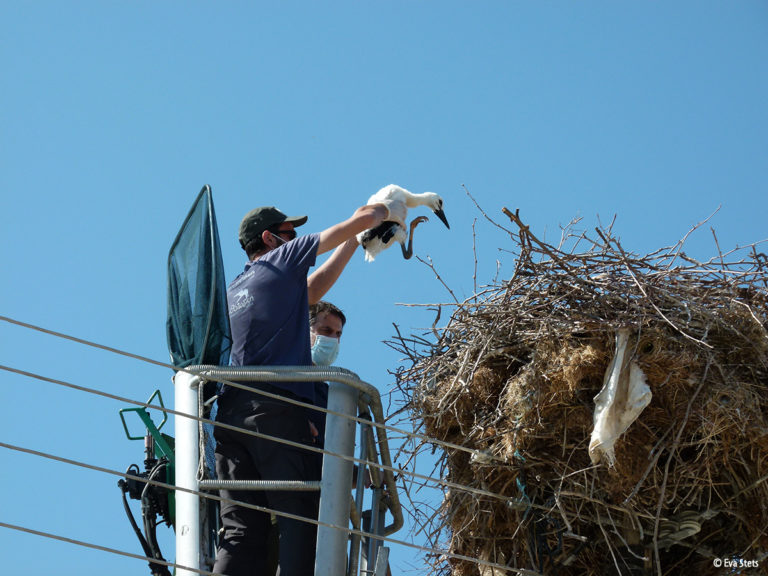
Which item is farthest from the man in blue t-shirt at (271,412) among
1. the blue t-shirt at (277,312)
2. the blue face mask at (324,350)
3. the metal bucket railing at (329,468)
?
the blue face mask at (324,350)

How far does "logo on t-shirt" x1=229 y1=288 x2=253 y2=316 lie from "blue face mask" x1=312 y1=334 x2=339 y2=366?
1054mm

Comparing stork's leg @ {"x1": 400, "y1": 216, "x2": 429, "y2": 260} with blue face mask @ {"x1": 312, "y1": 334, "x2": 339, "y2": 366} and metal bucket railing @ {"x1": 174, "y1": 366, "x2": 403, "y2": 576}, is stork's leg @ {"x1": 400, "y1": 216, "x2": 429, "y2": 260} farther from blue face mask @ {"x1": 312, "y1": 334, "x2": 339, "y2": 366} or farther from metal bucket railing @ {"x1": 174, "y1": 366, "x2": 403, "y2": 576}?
metal bucket railing @ {"x1": 174, "y1": 366, "x2": 403, "y2": 576}

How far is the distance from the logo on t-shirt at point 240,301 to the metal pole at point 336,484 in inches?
36.6

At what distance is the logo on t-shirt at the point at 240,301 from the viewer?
4.99m

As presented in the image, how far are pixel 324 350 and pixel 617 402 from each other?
1.74 m

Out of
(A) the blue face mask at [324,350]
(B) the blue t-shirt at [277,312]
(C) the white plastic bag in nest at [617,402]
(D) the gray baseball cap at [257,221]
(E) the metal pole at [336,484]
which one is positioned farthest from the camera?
(A) the blue face mask at [324,350]

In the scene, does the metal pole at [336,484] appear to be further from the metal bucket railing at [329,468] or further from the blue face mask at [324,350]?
the blue face mask at [324,350]

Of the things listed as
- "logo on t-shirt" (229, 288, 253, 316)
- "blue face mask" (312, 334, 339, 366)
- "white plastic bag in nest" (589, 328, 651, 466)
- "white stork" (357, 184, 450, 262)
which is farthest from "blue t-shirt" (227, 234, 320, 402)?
"white plastic bag in nest" (589, 328, 651, 466)

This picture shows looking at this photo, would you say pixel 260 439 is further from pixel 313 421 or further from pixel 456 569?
pixel 456 569

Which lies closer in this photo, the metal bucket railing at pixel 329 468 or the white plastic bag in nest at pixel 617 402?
the metal bucket railing at pixel 329 468

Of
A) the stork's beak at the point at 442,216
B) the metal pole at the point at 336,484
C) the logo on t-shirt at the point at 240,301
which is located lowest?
the metal pole at the point at 336,484

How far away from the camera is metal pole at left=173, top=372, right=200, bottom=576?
437 centimetres

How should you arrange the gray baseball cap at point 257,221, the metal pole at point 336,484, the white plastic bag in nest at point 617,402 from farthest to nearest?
the gray baseball cap at point 257,221
the white plastic bag in nest at point 617,402
the metal pole at point 336,484

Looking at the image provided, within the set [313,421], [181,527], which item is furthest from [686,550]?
[181,527]
